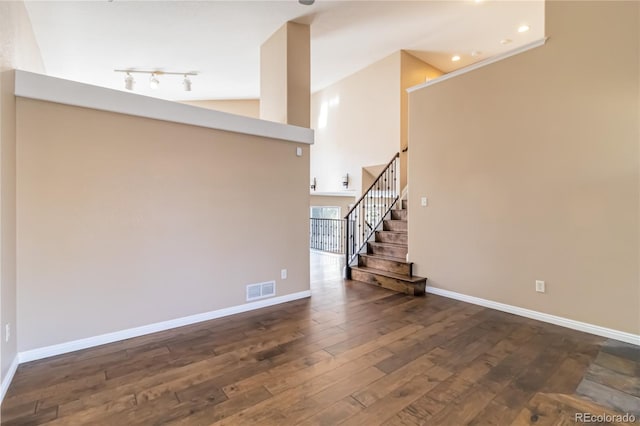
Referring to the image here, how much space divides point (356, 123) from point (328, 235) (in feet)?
11.7

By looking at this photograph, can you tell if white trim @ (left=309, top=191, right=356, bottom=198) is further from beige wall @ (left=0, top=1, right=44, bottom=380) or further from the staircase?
beige wall @ (left=0, top=1, right=44, bottom=380)

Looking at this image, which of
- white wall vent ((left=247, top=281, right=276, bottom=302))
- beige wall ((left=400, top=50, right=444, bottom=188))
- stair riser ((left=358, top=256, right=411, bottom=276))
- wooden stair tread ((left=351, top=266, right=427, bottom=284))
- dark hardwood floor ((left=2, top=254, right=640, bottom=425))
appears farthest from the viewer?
beige wall ((left=400, top=50, right=444, bottom=188))

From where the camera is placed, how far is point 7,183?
87.4 inches

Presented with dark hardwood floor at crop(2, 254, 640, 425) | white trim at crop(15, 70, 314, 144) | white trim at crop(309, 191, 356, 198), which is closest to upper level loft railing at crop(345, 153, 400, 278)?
white trim at crop(309, 191, 356, 198)

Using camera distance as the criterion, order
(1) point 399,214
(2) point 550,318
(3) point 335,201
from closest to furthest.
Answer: (2) point 550,318 < (1) point 399,214 < (3) point 335,201

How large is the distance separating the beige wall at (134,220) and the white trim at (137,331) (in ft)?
0.18

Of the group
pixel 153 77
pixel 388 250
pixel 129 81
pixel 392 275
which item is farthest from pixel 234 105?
pixel 392 275

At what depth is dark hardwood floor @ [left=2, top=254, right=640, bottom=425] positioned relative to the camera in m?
1.85

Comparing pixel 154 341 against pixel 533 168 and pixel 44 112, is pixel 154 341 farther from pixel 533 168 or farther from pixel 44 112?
pixel 533 168

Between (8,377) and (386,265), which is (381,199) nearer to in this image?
(386,265)

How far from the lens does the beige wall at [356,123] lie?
269 inches

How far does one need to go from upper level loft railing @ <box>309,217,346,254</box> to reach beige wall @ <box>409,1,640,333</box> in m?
4.29

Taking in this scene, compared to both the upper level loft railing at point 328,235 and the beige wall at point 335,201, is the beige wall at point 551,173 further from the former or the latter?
the beige wall at point 335,201

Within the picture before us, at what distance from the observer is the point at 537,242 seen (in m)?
3.41
